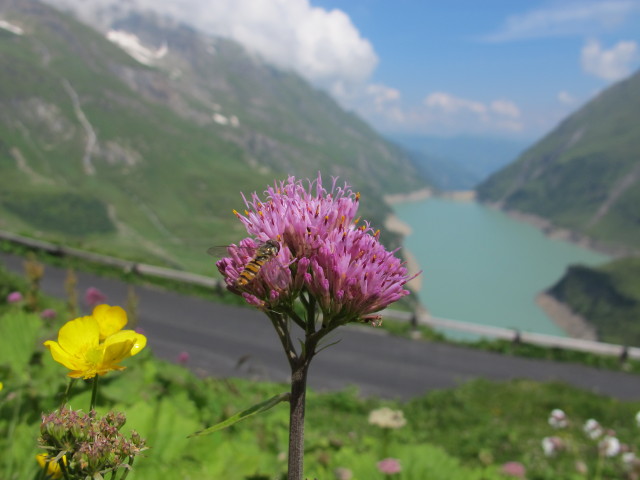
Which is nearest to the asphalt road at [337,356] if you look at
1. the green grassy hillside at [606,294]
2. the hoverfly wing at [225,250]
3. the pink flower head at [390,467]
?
the pink flower head at [390,467]

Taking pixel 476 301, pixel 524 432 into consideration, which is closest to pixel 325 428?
pixel 524 432

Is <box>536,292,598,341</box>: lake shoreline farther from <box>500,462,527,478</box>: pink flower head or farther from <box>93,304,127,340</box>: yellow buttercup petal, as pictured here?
<box>93,304,127,340</box>: yellow buttercup petal

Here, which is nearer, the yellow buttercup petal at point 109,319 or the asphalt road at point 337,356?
the yellow buttercup petal at point 109,319

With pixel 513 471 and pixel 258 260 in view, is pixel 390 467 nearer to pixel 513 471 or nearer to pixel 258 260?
pixel 258 260

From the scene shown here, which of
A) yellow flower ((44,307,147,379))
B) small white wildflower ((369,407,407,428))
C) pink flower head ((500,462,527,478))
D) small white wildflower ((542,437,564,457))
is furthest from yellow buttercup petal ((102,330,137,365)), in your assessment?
small white wildflower ((542,437,564,457))

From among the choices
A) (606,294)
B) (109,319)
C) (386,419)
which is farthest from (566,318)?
(109,319)

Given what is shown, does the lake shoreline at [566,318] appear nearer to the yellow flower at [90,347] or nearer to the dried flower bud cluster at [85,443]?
the yellow flower at [90,347]
